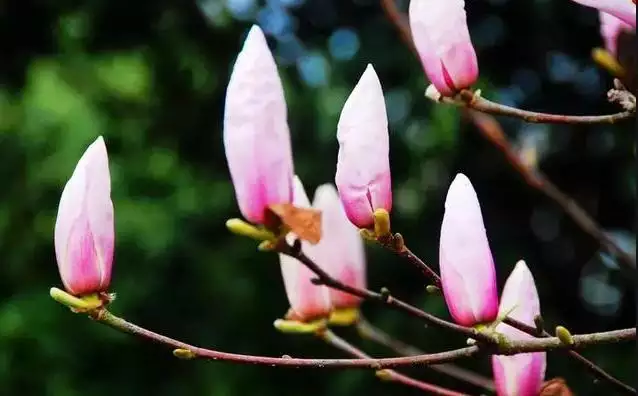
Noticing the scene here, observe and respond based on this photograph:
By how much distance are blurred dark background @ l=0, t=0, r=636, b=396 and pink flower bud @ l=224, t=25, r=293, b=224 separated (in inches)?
41.5

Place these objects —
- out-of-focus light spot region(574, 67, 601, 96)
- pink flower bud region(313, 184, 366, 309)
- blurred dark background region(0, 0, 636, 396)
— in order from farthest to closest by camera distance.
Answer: out-of-focus light spot region(574, 67, 601, 96), blurred dark background region(0, 0, 636, 396), pink flower bud region(313, 184, 366, 309)

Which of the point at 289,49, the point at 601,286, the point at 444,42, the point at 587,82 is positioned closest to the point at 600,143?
the point at 587,82

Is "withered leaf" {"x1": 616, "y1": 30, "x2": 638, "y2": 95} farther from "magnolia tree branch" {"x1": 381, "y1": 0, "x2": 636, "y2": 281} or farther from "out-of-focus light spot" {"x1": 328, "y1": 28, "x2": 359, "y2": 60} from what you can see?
"out-of-focus light spot" {"x1": 328, "y1": 28, "x2": 359, "y2": 60}

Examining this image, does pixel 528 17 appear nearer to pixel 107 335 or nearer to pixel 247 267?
pixel 247 267

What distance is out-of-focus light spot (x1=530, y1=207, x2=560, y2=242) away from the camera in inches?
73.6

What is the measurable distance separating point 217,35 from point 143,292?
0.54m

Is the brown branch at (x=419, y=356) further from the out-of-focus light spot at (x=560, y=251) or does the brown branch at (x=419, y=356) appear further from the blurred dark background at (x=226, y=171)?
the out-of-focus light spot at (x=560, y=251)

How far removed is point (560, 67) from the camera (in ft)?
6.02

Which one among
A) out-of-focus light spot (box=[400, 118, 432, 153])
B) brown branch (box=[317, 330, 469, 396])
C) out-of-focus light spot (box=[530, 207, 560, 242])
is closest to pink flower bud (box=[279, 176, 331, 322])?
brown branch (box=[317, 330, 469, 396])

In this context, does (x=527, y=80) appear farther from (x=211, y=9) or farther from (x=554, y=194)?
(x=554, y=194)

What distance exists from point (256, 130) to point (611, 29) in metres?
0.21

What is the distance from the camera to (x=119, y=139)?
64.5 inches

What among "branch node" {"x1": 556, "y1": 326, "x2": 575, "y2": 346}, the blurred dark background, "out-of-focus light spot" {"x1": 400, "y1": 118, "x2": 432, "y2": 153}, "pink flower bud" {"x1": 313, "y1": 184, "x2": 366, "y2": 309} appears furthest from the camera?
"out-of-focus light spot" {"x1": 400, "y1": 118, "x2": 432, "y2": 153}

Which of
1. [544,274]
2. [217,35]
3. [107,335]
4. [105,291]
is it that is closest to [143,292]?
[107,335]
